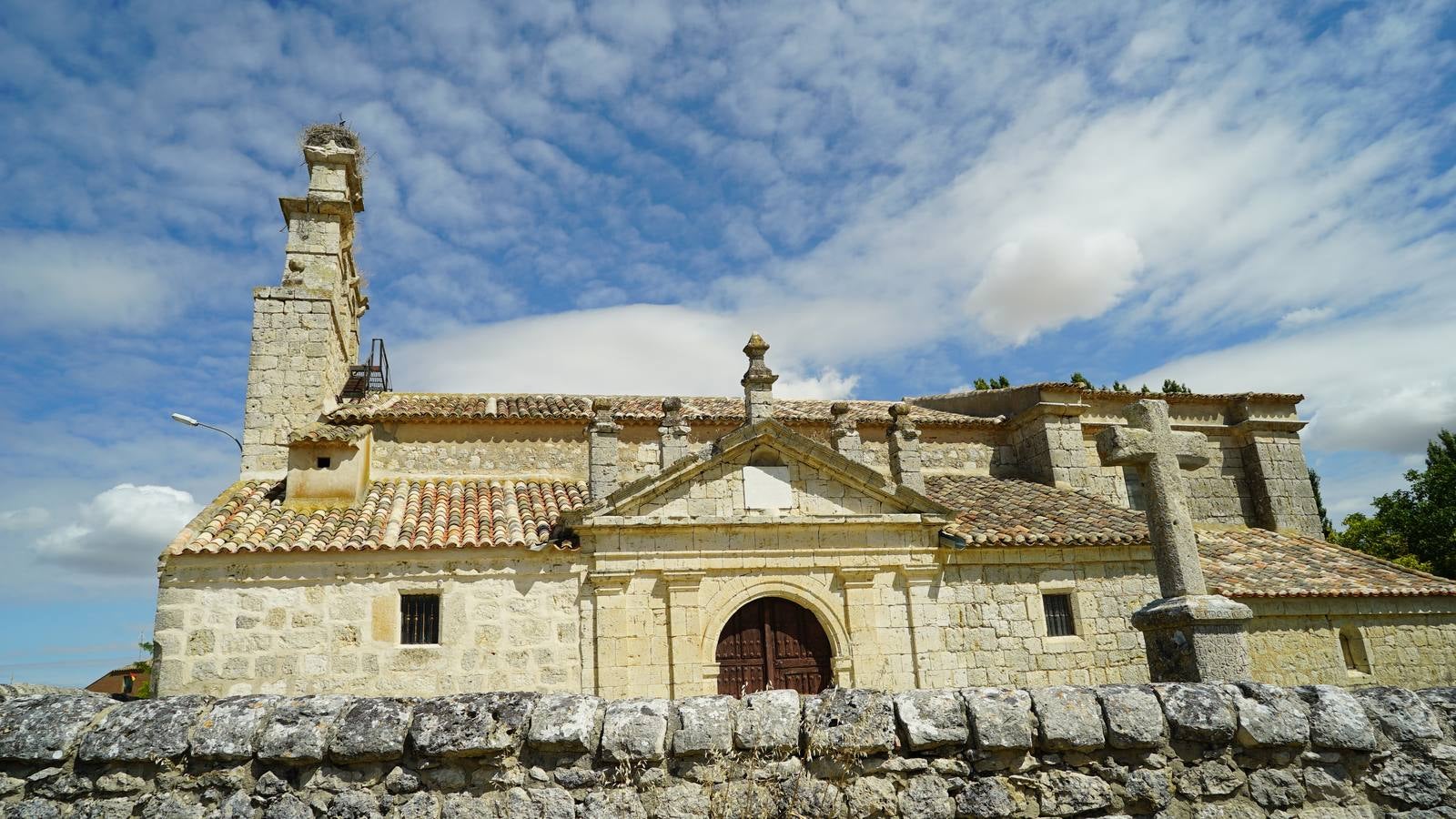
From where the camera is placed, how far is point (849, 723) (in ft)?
12.8

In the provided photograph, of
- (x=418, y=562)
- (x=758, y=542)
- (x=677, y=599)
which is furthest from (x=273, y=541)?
(x=758, y=542)

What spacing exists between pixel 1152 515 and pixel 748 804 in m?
4.84

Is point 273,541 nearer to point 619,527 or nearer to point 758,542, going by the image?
point 619,527

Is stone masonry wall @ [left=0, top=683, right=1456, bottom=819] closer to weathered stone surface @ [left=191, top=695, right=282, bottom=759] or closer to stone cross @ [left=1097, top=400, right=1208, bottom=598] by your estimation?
weathered stone surface @ [left=191, top=695, right=282, bottom=759]

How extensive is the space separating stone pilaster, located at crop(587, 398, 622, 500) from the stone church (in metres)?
0.03

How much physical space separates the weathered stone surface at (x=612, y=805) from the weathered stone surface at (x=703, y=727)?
269mm

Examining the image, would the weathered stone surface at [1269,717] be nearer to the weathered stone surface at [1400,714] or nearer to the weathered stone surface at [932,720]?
the weathered stone surface at [1400,714]

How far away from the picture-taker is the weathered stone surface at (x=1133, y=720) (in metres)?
4.02

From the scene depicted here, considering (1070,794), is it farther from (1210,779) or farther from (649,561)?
(649,561)

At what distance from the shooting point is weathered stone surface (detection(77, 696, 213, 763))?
3697 millimetres

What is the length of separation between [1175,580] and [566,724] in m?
5.09

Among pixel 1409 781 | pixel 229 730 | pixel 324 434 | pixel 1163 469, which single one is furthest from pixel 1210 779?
pixel 324 434

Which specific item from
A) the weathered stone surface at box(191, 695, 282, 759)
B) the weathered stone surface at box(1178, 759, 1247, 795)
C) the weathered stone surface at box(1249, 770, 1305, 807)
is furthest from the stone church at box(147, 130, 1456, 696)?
the weathered stone surface at box(191, 695, 282, 759)

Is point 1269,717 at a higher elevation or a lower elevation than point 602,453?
lower
